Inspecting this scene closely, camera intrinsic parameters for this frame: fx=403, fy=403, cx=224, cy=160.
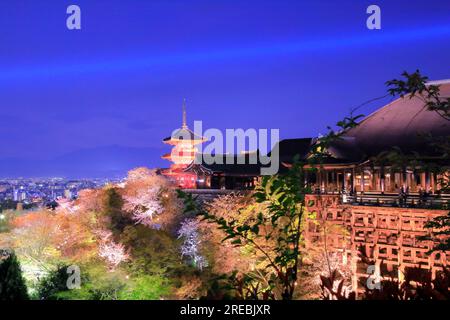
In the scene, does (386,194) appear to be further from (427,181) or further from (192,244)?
(192,244)

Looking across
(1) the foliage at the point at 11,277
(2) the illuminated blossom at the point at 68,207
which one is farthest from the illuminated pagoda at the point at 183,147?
(1) the foliage at the point at 11,277

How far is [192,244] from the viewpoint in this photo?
20.4 meters

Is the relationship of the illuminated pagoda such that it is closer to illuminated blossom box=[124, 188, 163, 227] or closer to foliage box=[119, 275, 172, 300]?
illuminated blossom box=[124, 188, 163, 227]

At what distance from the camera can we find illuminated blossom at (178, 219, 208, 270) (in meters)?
19.3

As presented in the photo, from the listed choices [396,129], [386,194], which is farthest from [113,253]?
[396,129]

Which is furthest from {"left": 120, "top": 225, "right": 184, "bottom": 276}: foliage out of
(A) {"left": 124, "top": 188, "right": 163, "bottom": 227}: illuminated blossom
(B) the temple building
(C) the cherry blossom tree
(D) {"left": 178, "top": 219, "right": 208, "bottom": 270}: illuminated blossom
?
(B) the temple building

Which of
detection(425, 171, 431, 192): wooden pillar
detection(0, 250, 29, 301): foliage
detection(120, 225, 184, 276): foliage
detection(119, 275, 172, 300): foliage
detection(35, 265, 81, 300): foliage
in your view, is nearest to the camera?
detection(0, 250, 29, 301): foliage

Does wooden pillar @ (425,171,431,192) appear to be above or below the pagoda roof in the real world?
below

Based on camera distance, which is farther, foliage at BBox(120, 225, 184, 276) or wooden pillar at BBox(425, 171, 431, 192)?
foliage at BBox(120, 225, 184, 276)

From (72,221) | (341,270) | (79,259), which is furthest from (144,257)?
(341,270)

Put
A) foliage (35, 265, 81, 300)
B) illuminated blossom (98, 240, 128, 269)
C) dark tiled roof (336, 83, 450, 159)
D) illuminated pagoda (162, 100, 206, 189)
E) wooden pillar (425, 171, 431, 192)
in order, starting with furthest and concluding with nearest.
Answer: illuminated pagoda (162, 100, 206, 189) < illuminated blossom (98, 240, 128, 269) < foliage (35, 265, 81, 300) < wooden pillar (425, 171, 431, 192) < dark tiled roof (336, 83, 450, 159)

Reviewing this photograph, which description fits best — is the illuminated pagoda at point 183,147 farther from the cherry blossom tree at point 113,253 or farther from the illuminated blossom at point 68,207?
the cherry blossom tree at point 113,253

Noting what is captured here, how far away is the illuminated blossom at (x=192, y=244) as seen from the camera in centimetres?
1931
